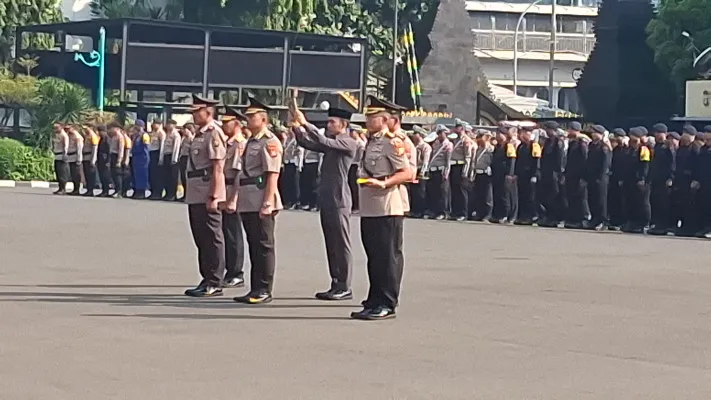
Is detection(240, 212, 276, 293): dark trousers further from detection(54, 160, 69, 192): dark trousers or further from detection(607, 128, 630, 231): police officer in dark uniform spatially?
detection(54, 160, 69, 192): dark trousers

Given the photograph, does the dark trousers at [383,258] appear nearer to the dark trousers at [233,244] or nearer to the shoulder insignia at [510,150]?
the dark trousers at [233,244]

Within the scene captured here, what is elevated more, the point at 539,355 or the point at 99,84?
the point at 99,84

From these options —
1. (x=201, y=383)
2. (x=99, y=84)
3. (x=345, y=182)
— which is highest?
(x=99, y=84)

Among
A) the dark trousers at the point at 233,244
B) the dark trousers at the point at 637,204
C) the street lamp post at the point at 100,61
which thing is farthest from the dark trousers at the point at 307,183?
the street lamp post at the point at 100,61

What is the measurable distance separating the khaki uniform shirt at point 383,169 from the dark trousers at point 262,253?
127 centimetres

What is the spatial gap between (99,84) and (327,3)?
23898 millimetres

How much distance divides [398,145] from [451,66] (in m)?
37.0

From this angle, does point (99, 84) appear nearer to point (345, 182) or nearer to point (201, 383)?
point (345, 182)

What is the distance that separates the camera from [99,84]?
1756 inches

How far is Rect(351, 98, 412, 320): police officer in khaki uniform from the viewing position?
12.3 metres

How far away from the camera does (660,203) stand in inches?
957

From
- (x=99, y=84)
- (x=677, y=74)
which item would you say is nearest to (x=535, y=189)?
(x=99, y=84)

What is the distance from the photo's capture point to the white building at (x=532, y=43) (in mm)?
99812

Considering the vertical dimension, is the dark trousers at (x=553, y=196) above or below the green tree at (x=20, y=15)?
below
